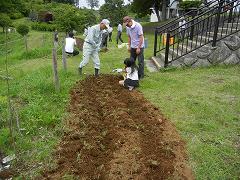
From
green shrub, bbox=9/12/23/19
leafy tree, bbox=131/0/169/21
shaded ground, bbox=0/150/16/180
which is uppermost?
leafy tree, bbox=131/0/169/21

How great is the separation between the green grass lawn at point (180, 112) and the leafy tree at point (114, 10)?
22.0 metres

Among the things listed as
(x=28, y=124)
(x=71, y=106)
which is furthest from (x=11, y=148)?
(x=71, y=106)

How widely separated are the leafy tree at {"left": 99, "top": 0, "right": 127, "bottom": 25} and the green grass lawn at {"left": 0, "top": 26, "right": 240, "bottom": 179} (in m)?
22.0

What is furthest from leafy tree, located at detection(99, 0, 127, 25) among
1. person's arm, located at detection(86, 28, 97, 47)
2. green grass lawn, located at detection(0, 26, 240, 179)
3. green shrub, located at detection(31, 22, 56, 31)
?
person's arm, located at detection(86, 28, 97, 47)

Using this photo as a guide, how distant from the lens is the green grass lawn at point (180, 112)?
4297 mm

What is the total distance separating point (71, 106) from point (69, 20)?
20.5m

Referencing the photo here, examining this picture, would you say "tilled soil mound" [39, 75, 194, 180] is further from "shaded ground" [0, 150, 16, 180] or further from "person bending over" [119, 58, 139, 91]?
"person bending over" [119, 58, 139, 91]

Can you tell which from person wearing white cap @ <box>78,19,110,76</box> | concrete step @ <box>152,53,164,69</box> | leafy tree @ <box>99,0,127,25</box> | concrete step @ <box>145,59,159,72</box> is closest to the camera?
person wearing white cap @ <box>78,19,110,76</box>

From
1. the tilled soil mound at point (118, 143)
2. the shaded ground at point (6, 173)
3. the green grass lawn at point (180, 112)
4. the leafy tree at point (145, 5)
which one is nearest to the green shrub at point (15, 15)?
the leafy tree at point (145, 5)

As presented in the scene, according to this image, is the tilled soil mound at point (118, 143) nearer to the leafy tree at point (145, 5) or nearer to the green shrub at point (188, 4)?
the green shrub at point (188, 4)

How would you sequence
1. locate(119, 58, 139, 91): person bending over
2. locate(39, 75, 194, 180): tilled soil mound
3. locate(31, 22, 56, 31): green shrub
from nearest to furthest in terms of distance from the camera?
locate(39, 75, 194, 180): tilled soil mound, locate(119, 58, 139, 91): person bending over, locate(31, 22, 56, 31): green shrub

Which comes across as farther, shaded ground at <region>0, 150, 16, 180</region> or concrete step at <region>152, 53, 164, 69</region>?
concrete step at <region>152, 53, 164, 69</region>

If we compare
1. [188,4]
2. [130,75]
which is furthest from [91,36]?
[188,4]

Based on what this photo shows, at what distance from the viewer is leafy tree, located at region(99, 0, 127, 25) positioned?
3045 cm
